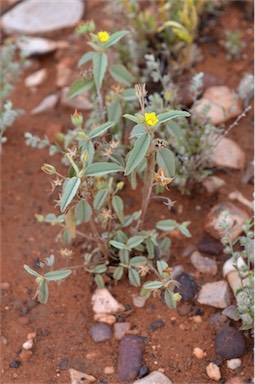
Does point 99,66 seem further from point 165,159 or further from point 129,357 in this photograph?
point 129,357

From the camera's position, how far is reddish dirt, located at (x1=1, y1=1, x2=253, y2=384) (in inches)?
83.9

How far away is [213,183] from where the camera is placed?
8.58 feet

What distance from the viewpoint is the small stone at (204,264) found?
2.36 meters

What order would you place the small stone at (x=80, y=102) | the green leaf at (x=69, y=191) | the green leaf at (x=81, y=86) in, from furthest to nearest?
the small stone at (x=80, y=102) → the green leaf at (x=81, y=86) → the green leaf at (x=69, y=191)

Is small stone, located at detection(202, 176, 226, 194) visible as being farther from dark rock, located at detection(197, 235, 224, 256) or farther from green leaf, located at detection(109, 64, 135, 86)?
green leaf, located at detection(109, 64, 135, 86)

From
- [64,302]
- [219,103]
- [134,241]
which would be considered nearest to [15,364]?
[64,302]

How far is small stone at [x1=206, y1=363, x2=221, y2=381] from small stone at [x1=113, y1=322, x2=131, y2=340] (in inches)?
Answer: 12.1

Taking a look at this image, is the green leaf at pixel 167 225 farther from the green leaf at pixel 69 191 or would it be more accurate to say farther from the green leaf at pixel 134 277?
the green leaf at pixel 69 191

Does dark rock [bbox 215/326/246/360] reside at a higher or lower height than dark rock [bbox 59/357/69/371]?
lower

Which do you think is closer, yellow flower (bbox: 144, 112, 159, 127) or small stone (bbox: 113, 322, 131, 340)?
yellow flower (bbox: 144, 112, 159, 127)

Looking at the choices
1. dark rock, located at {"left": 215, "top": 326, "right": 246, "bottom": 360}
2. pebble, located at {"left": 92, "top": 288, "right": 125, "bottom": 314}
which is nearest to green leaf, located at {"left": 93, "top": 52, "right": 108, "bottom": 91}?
pebble, located at {"left": 92, "top": 288, "right": 125, "bottom": 314}

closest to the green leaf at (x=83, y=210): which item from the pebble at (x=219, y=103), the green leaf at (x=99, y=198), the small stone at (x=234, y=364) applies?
the green leaf at (x=99, y=198)

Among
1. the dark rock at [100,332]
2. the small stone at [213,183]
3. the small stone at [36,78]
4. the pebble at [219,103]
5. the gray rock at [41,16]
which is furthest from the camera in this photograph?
the gray rock at [41,16]

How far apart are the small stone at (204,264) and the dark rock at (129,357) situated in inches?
14.3
